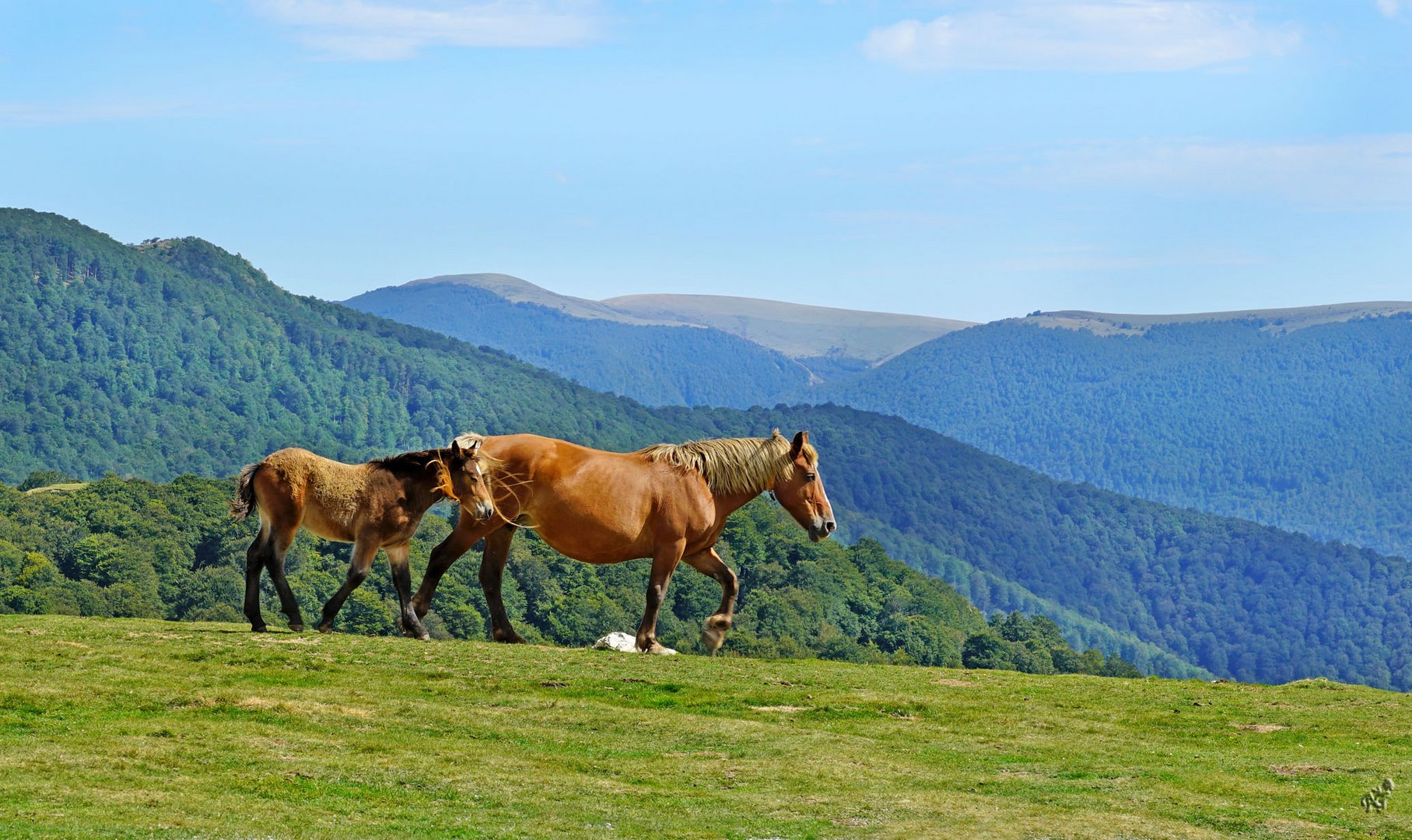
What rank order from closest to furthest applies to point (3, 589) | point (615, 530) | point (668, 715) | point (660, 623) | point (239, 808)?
point (239, 808)
point (668, 715)
point (615, 530)
point (3, 589)
point (660, 623)

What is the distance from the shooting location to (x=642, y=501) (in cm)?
→ 2116

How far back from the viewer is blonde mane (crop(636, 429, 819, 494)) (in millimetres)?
21578

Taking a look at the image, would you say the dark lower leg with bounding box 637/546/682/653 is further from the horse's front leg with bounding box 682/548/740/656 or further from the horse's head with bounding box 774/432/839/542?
the horse's head with bounding box 774/432/839/542

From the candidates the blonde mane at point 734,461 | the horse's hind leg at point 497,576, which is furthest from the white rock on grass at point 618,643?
the blonde mane at point 734,461

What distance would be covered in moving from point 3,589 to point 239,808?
62.8m

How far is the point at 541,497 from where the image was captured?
21203 mm

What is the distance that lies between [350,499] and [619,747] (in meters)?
6.75

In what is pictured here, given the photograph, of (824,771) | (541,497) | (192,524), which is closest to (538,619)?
(192,524)

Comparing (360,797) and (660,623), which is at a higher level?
(360,797)

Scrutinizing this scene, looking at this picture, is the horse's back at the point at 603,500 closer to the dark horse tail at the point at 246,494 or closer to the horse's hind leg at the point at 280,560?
the horse's hind leg at the point at 280,560

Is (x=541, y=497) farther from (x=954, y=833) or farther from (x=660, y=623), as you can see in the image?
(x=660, y=623)

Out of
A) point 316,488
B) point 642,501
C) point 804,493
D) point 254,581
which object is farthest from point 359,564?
point 804,493

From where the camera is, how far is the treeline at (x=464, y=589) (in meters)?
73.4

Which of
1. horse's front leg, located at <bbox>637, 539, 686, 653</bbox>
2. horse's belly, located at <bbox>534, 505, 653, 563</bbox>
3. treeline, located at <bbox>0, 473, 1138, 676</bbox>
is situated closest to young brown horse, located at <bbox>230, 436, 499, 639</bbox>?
horse's belly, located at <bbox>534, 505, 653, 563</bbox>
